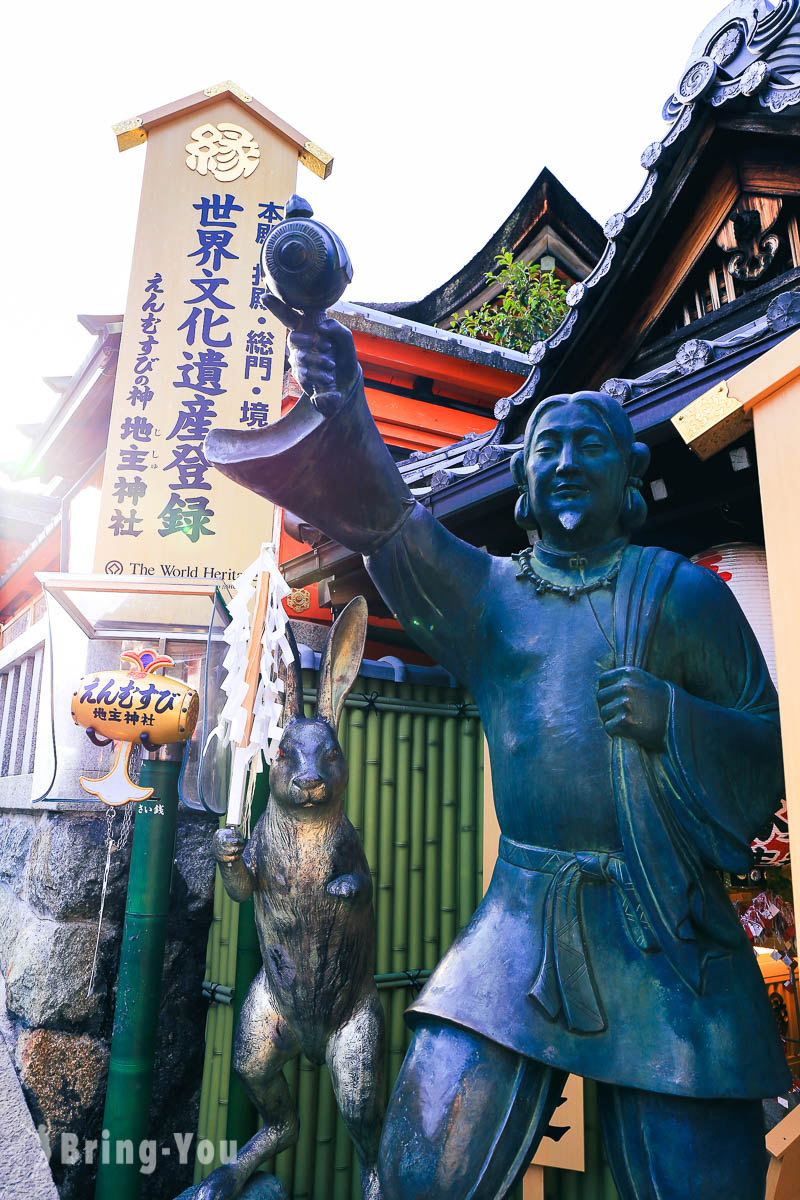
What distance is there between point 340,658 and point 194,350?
90.8 inches

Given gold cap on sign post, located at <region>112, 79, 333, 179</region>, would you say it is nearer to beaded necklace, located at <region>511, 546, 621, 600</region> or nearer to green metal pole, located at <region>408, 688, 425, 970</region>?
green metal pole, located at <region>408, 688, 425, 970</region>

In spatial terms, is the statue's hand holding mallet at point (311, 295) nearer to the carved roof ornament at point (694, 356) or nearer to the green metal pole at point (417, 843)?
the carved roof ornament at point (694, 356)

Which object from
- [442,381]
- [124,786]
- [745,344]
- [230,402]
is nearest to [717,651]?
[745,344]

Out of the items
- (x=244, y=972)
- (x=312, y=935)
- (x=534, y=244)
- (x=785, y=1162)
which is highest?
(x=534, y=244)

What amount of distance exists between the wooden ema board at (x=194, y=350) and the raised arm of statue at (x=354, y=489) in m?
2.53

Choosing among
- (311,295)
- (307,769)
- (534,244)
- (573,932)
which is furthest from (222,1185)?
(534,244)

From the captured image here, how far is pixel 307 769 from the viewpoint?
318 centimetres

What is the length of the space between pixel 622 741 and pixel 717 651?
368 millimetres

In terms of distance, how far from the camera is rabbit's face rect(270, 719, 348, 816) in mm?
3166

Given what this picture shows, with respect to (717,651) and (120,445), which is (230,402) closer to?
(120,445)

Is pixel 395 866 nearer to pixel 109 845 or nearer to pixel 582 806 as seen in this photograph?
pixel 109 845

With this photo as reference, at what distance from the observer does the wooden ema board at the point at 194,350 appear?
4.44 metres

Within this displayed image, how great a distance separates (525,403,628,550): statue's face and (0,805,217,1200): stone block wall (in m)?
3.61

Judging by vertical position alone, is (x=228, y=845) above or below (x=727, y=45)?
below
